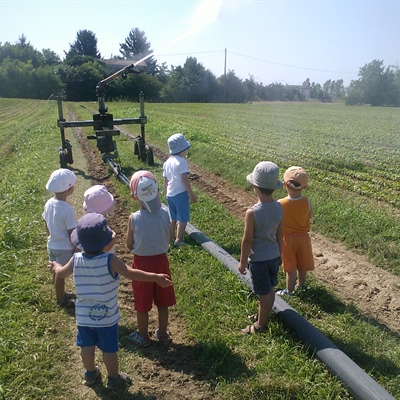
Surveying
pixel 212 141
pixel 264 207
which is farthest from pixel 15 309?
pixel 212 141

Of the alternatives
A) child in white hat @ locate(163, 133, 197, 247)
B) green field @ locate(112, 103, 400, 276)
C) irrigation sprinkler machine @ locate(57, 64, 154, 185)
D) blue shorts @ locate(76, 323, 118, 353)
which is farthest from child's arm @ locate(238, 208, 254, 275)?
irrigation sprinkler machine @ locate(57, 64, 154, 185)

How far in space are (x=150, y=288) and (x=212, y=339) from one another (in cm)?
73

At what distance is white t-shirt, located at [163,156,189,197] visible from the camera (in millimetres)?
5113

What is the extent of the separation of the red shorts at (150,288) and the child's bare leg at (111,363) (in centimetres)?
53

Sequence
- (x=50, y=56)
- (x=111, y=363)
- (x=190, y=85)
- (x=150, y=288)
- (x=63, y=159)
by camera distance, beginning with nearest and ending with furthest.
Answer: (x=111, y=363)
(x=150, y=288)
(x=63, y=159)
(x=190, y=85)
(x=50, y=56)

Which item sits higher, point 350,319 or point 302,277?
point 302,277

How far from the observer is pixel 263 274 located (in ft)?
11.4

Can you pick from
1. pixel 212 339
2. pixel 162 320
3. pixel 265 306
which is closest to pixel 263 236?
pixel 265 306

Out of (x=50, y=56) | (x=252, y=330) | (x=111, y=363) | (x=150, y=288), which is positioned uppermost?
(x=50, y=56)

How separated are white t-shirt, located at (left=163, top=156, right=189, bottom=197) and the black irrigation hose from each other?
163 centimetres

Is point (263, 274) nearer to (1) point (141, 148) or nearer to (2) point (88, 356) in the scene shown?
(2) point (88, 356)

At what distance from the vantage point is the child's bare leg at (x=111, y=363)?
2943mm

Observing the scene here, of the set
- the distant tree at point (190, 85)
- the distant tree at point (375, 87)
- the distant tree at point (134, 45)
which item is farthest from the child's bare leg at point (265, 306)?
the distant tree at point (134, 45)

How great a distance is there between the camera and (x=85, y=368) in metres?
3.06
